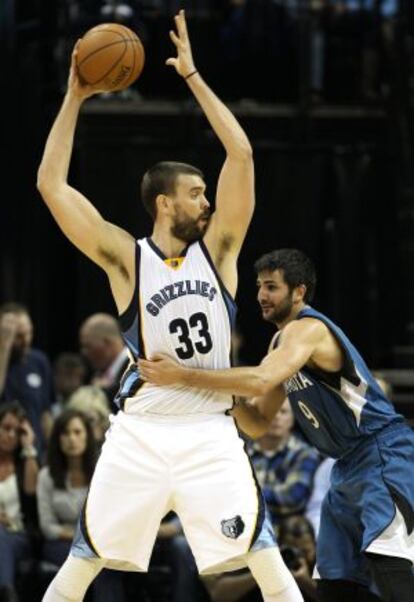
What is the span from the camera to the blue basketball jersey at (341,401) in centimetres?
671

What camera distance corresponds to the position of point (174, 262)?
6.48m

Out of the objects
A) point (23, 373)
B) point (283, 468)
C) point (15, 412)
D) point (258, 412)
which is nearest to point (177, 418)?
point (258, 412)

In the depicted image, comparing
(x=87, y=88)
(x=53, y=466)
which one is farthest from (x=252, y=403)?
(x=53, y=466)

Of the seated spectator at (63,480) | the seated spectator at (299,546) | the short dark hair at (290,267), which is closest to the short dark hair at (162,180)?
the short dark hair at (290,267)

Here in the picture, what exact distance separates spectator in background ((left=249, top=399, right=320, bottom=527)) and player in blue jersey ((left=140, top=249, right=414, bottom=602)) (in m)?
2.60

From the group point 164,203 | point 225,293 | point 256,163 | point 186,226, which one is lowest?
point 225,293

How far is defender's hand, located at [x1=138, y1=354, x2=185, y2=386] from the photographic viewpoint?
20.6ft

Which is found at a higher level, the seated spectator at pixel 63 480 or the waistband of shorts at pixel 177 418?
the waistband of shorts at pixel 177 418

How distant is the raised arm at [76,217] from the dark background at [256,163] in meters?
6.01

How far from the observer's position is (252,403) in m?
7.15

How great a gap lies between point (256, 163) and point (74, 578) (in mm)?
7119

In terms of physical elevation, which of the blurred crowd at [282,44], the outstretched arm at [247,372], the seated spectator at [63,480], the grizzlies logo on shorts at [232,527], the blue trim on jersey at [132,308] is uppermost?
the blurred crowd at [282,44]

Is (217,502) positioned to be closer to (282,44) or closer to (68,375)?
(68,375)

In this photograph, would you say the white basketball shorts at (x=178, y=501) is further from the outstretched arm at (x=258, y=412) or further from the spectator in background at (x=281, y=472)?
the spectator in background at (x=281, y=472)
